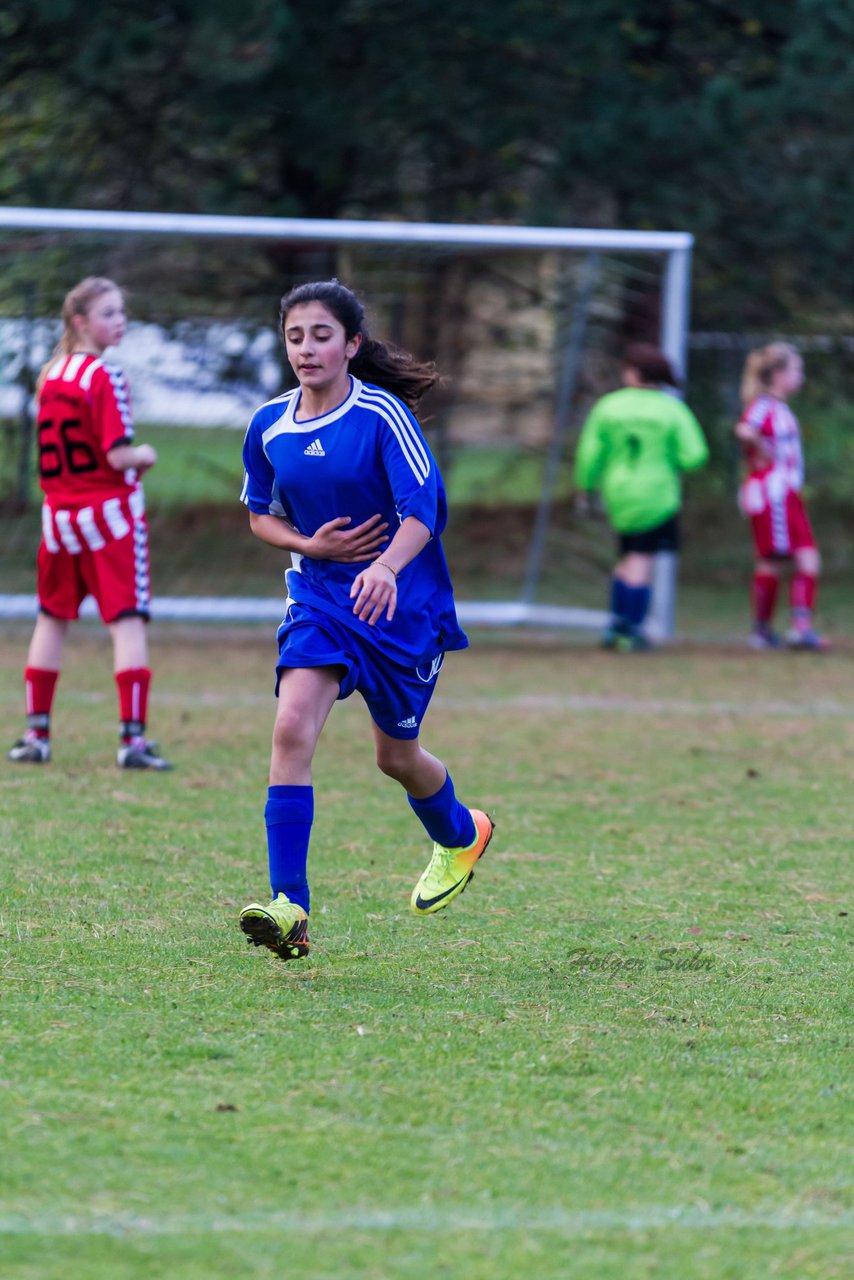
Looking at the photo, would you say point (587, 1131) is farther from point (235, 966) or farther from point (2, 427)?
point (2, 427)

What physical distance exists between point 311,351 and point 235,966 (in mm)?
1541

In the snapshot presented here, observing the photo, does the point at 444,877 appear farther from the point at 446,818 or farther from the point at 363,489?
the point at 363,489

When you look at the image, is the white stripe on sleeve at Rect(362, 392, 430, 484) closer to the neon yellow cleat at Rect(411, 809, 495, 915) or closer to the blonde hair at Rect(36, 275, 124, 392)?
the neon yellow cleat at Rect(411, 809, 495, 915)

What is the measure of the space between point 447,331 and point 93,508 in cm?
757

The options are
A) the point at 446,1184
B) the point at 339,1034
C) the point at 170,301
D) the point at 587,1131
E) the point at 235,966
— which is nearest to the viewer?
the point at 446,1184

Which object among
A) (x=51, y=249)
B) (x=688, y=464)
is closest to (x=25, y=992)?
(x=688, y=464)

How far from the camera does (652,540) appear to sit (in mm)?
11758

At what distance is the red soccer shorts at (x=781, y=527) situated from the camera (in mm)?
12031

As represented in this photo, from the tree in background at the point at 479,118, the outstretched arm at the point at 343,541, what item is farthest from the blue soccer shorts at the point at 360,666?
the tree in background at the point at 479,118

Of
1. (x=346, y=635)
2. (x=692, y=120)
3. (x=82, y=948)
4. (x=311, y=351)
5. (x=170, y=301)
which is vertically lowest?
(x=82, y=948)

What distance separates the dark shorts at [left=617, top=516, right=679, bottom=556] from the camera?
11.7 meters

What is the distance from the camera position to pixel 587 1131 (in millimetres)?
3287

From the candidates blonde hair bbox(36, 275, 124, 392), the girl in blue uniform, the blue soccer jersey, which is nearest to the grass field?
the girl in blue uniform

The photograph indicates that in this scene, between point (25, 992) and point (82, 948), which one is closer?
point (25, 992)
